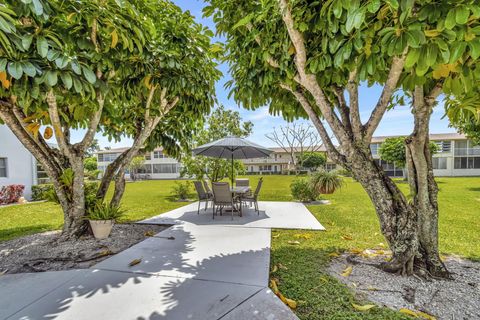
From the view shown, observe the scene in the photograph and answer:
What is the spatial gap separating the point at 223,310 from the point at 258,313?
38 cm

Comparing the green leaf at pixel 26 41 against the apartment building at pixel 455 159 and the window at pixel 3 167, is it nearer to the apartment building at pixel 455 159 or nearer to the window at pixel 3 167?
the window at pixel 3 167

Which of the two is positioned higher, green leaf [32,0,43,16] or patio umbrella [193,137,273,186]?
green leaf [32,0,43,16]

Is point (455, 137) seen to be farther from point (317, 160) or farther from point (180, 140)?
point (180, 140)

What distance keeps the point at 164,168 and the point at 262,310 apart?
43.7 m

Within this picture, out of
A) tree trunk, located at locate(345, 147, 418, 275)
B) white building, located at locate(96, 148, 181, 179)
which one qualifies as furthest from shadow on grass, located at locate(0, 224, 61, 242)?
white building, located at locate(96, 148, 181, 179)

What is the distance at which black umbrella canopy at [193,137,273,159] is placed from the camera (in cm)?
729

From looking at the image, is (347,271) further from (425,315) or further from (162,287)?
(162,287)

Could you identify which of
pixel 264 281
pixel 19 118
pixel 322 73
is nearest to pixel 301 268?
pixel 264 281

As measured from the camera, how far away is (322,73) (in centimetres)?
328

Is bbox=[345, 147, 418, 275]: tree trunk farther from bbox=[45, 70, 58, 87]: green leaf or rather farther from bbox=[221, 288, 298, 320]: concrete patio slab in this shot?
bbox=[45, 70, 58, 87]: green leaf

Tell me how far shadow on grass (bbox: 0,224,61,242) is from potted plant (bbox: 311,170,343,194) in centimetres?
915

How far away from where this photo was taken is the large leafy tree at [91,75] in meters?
2.59

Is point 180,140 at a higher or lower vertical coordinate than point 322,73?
lower

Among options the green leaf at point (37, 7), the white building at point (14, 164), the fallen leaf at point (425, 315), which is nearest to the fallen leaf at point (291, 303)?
the fallen leaf at point (425, 315)
